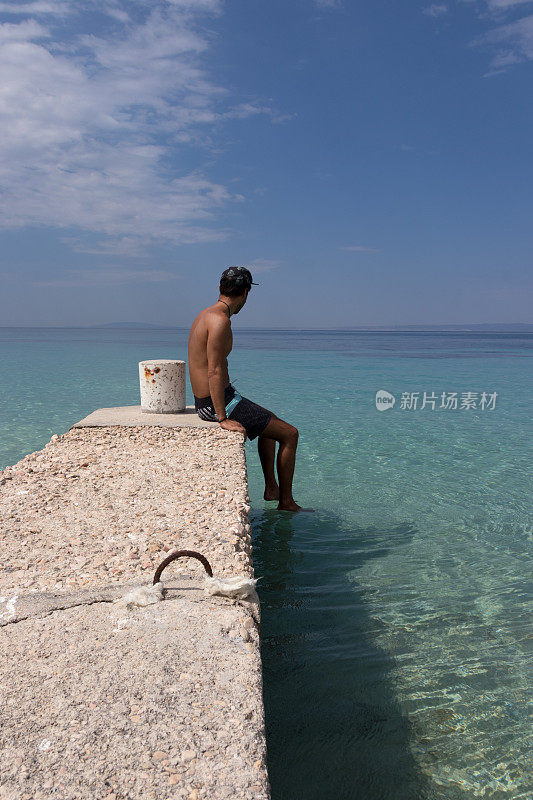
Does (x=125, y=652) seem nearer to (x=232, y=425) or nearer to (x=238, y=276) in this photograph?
(x=232, y=425)

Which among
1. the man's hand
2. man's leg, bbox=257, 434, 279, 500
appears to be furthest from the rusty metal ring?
man's leg, bbox=257, 434, 279, 500

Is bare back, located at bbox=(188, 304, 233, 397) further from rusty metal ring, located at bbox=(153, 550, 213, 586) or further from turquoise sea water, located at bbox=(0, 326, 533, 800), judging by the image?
rusty metal ring, located at bbox=(153, 550, 213, 586)

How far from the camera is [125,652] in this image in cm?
207

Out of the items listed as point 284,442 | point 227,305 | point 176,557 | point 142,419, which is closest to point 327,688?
point 176,557

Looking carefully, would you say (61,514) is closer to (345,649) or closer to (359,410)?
(345,649)

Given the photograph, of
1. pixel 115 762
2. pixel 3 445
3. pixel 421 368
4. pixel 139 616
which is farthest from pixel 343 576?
pixel 421 368

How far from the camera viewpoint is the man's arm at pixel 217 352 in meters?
5.25

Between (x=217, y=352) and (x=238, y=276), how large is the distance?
77 centimetres

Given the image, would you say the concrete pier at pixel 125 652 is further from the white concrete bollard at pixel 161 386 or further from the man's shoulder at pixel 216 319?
the white concrete bollard at pixel 161 386

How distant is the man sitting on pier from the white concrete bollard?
66cm

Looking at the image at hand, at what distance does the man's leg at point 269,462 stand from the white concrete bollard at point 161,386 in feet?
4.20

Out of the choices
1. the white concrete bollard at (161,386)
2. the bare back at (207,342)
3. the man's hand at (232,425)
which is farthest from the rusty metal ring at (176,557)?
the white concrete bollard at (161,386)

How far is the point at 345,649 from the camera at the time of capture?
12.0ft

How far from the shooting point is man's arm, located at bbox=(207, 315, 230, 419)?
525 cm
